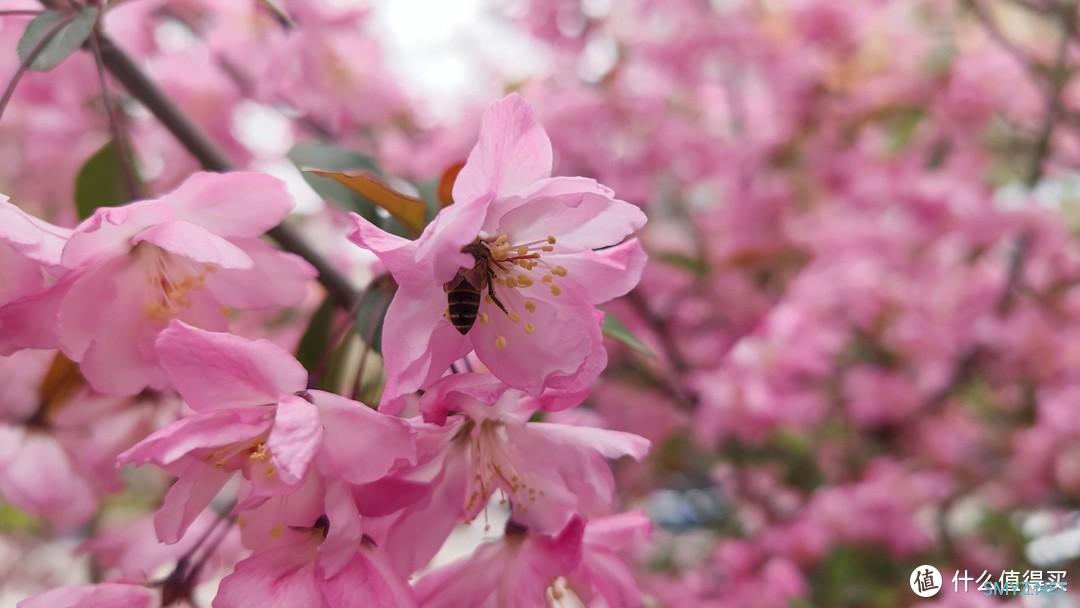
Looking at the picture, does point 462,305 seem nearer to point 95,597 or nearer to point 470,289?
point 470,289

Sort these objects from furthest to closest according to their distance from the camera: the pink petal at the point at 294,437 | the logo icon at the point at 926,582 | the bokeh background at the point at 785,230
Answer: the bokeh background at the point at 785,230
the logo icon at the point at 926,582
the pink petal at the point at 294,437

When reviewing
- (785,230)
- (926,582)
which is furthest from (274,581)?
(785,230)

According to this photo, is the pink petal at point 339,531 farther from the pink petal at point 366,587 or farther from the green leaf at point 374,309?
the green leaf at point 374,309

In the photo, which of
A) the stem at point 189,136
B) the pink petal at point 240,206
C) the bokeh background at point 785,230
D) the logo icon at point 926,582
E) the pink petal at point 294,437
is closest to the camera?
the pink petal at point 294,437

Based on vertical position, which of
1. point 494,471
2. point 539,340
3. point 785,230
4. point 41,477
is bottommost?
point 785,230

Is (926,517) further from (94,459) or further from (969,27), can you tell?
(94,459)

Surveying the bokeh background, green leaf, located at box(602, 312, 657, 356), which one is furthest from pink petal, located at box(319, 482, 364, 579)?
the bokeh background

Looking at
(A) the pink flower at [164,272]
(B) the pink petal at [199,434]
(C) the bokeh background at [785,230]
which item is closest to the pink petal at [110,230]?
(A) the pink flower at [164,272]

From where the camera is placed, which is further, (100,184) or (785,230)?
(785,230)
